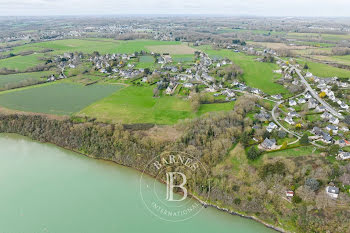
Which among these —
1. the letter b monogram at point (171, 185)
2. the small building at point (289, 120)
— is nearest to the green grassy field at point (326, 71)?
the small building at point (289, 120)

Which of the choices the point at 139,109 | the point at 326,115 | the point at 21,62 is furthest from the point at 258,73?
the point at 21,62

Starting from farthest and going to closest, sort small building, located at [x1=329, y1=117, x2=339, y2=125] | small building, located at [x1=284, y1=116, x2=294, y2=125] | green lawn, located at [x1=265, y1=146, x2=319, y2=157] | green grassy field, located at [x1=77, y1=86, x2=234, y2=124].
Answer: green grassy field, located at [x1=77, y1=86, x2=234, y2=124] → small building, located at [x1=284, y1=116, x2=294, y2=125] → small building, located at [x1=329, y1=117, x2=339, y2=125] → green lawn, located at [x1=265, y1=146, x2=319, y2=157]

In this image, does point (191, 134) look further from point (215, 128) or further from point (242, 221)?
point (242, 221)

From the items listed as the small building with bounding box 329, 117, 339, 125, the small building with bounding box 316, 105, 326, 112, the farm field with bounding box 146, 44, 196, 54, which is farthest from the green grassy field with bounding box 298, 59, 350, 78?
the farm field with bounding box 146, 44, 196, 54

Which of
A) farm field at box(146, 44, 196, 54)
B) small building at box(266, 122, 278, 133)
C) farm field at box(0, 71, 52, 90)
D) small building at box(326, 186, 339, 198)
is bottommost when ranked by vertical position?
small building at box(326, 186, 339, 198)

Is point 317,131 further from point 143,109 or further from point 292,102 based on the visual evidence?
point 143,109

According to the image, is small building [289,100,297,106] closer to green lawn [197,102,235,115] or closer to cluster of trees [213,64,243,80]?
green lawn [197,102,235,115]

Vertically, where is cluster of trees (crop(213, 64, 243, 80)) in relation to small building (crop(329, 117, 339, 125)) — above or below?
above
